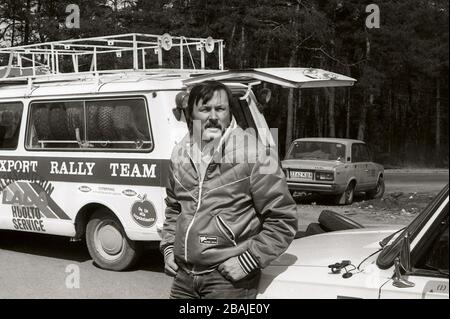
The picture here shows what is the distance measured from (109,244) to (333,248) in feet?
16.1

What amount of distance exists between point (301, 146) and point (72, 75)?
8.91 meters

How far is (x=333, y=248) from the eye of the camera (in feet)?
10.2

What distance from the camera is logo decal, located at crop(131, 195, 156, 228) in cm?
703

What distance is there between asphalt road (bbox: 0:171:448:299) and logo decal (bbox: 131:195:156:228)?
2.16 feet

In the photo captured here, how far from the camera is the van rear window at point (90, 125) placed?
24.3ft

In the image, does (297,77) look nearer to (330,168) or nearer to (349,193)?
(330,168)

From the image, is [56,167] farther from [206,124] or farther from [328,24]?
[328,24]

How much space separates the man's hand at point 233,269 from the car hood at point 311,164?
12794 mm

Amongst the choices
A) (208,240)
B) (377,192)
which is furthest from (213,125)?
(377,192)

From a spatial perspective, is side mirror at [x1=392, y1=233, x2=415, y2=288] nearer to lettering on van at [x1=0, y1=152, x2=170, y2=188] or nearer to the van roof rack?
lettering on van at [x1=0, y1=152, x2=170, y2=188]

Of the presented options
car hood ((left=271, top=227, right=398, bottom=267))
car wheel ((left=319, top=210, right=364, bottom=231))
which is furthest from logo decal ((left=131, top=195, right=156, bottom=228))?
car hood ((left=271, top=227, right=398, bottom=267))

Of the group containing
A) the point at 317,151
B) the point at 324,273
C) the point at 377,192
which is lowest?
the point at 377,192

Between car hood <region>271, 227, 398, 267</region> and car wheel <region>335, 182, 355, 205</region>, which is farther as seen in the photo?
car wheel <region>335, 182, 355, 205</region>
